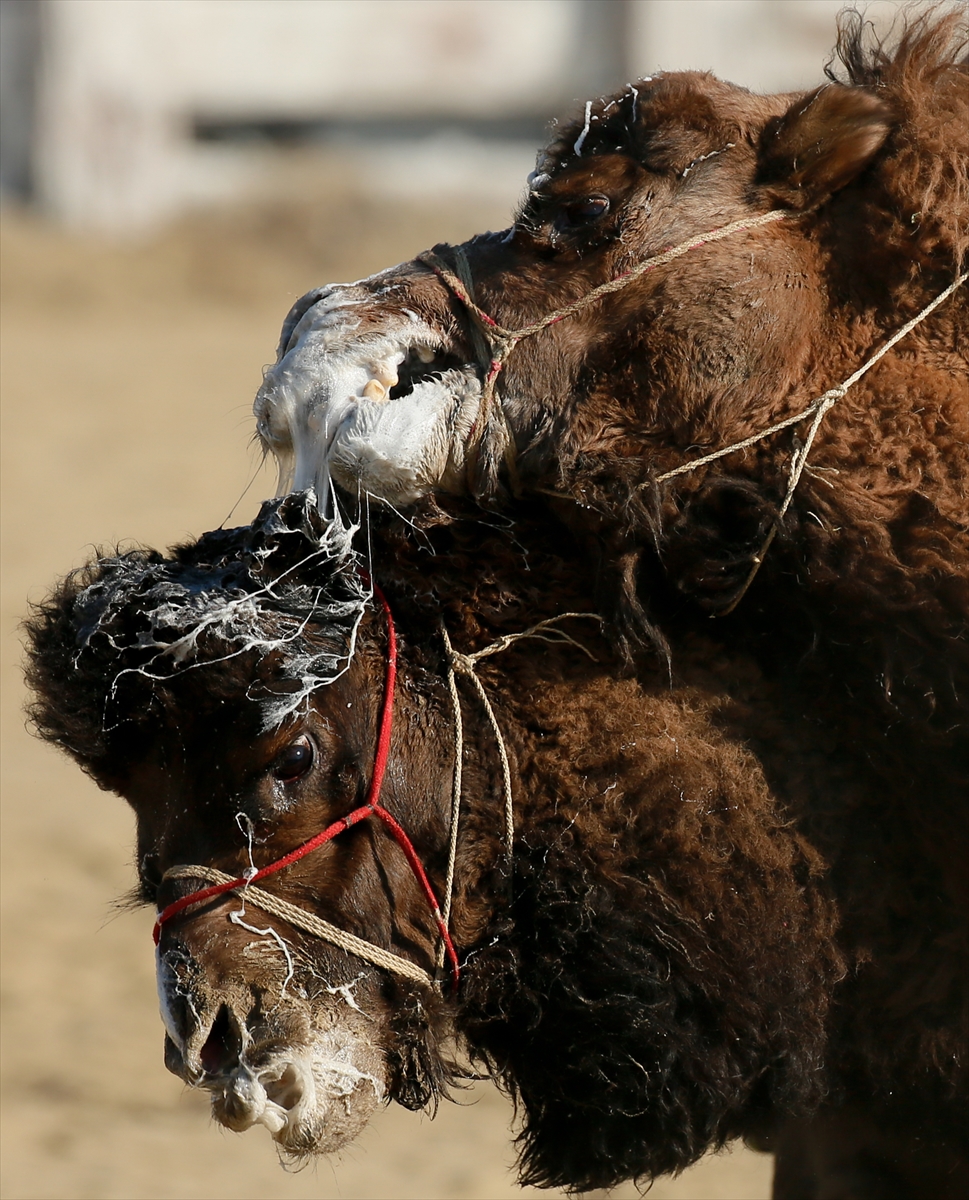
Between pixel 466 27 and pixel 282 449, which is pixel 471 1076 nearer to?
pixel 282 449

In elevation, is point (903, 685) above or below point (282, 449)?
below

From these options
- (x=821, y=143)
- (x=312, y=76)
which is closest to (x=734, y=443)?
(x=821, y=143)

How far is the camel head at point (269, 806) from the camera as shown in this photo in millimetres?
2533

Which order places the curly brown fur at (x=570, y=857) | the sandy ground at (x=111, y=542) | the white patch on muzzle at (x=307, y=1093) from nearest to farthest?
the white patch on muzzle at (x=307, y=1093), the curly brown fur at (x=570, y=857), the sandy ground at (x=111, y=542)

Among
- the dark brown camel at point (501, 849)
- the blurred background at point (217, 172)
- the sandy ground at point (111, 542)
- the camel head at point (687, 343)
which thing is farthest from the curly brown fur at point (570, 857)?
the blurred background at point (217, 172)

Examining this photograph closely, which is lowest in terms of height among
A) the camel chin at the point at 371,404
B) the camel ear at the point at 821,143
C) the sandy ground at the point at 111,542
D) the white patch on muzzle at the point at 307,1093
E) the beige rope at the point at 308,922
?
the sandy ground at the point at 111,542

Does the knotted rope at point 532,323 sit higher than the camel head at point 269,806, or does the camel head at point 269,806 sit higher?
the knotted rope at point 532,323

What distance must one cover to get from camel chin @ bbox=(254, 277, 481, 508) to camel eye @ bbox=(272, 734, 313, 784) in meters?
0.42

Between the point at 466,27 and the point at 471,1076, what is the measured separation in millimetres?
17894

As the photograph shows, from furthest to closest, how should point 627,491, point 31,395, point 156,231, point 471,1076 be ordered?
point 156,231
point 31,395
point 471,1076
point 627,491

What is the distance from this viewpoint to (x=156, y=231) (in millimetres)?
18391

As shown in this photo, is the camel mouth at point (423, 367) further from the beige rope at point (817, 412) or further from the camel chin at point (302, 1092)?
the camel chin at point (302, 1092)

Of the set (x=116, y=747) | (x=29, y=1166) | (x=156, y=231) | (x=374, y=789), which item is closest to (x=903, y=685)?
(x=374, y=789)

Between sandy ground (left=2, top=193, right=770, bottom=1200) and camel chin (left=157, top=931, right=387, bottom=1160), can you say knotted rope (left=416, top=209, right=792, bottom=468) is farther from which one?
sandy ground (left=2, top=193, right=770, bottom=1200)
